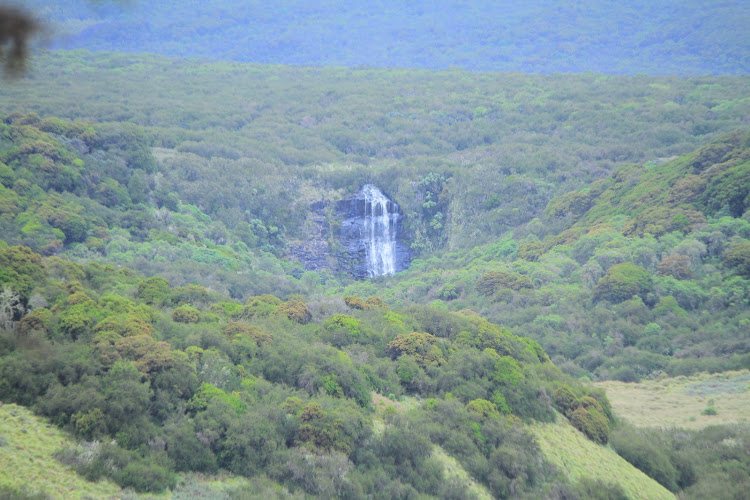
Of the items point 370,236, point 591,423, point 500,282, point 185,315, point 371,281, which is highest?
point 185,315

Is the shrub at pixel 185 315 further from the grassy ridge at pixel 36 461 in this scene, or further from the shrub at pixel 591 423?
the shrub at pixel 591 423

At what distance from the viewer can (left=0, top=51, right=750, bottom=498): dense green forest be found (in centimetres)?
1955

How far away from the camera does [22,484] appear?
13.3 m

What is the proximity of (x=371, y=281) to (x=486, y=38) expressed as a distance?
142005mm

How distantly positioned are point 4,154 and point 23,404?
118ft

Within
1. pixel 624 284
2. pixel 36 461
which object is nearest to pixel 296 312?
pixel 36 461

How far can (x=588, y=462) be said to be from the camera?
23891 mm

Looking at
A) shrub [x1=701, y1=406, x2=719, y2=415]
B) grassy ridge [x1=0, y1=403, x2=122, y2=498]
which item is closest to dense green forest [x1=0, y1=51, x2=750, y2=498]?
grassy ridge [x1=0, y1=403, x2=122, y2=498]

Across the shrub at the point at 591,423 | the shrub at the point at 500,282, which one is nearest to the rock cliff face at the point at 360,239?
the shrub at the point at 500,282

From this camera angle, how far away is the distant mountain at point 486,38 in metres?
160

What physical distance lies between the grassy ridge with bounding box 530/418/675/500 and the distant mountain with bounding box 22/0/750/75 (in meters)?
142

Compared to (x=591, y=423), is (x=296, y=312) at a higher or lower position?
higher

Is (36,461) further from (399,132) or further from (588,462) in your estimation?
(399,132)

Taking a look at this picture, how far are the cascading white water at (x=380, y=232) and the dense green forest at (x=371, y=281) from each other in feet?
5.50
